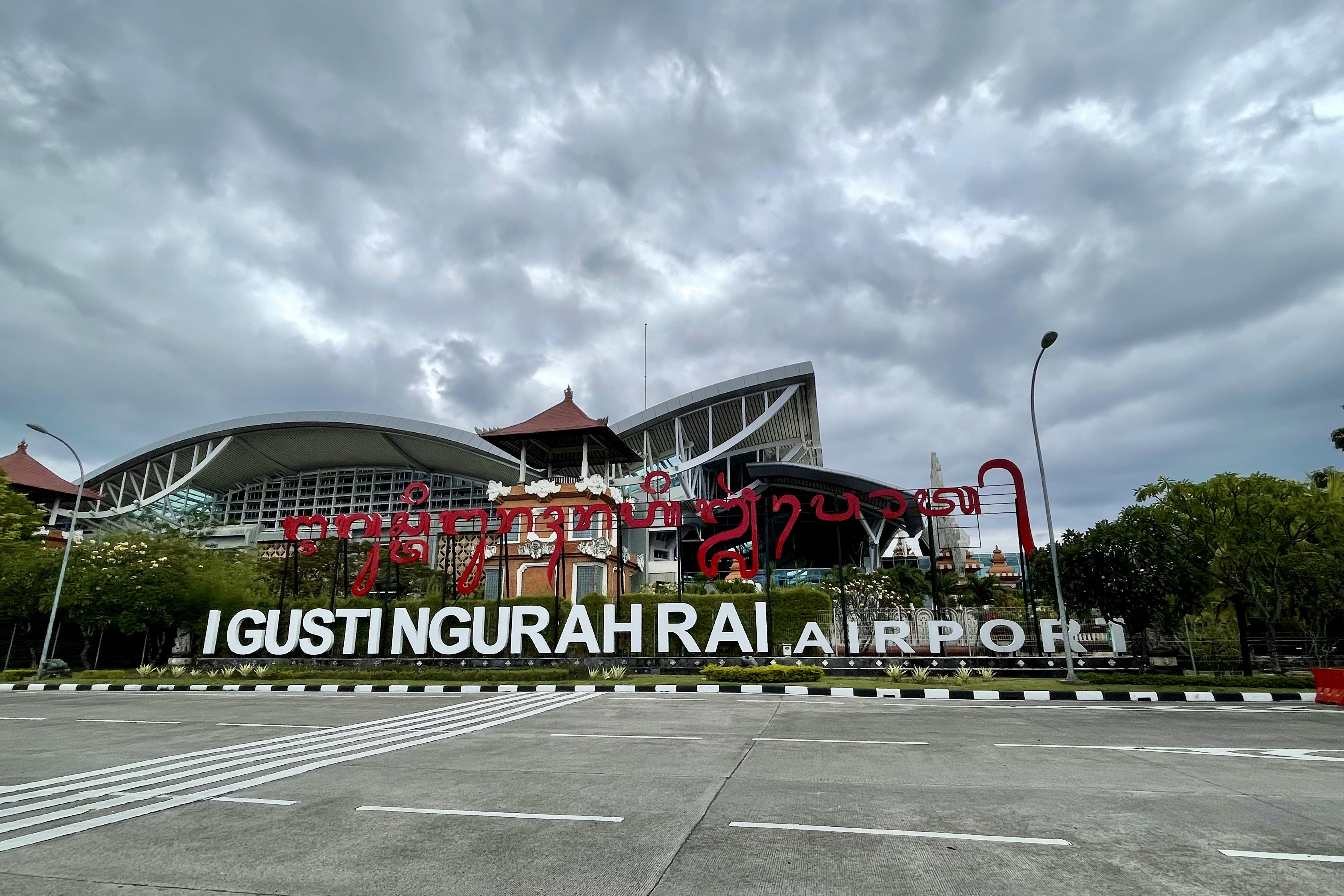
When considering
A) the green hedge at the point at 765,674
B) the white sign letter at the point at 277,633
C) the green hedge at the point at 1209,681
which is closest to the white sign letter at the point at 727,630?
the green hedge at the point at 765,674

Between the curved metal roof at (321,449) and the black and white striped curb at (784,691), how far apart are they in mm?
31588

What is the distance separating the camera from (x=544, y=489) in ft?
123

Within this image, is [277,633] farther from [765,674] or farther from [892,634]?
[892,634]

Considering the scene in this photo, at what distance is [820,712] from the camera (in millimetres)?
14992

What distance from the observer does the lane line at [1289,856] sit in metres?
5.14

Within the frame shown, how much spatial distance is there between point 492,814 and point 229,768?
473cm

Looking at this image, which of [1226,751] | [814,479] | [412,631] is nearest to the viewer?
[1226,751]

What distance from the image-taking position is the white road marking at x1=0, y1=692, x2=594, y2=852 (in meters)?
6.78

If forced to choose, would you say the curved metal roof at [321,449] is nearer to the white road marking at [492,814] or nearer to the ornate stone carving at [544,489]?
the ornate stone carving at [544,489]

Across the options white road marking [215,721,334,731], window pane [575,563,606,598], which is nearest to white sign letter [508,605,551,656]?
window pane [575,563,606,598]

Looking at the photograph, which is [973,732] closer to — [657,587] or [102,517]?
[657,587]

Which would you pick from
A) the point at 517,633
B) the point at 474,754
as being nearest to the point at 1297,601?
the point at 517,633

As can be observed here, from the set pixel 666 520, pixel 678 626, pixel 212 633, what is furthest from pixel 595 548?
pixel 212 633

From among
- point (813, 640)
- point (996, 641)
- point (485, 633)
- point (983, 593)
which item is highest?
point (983, 593)
